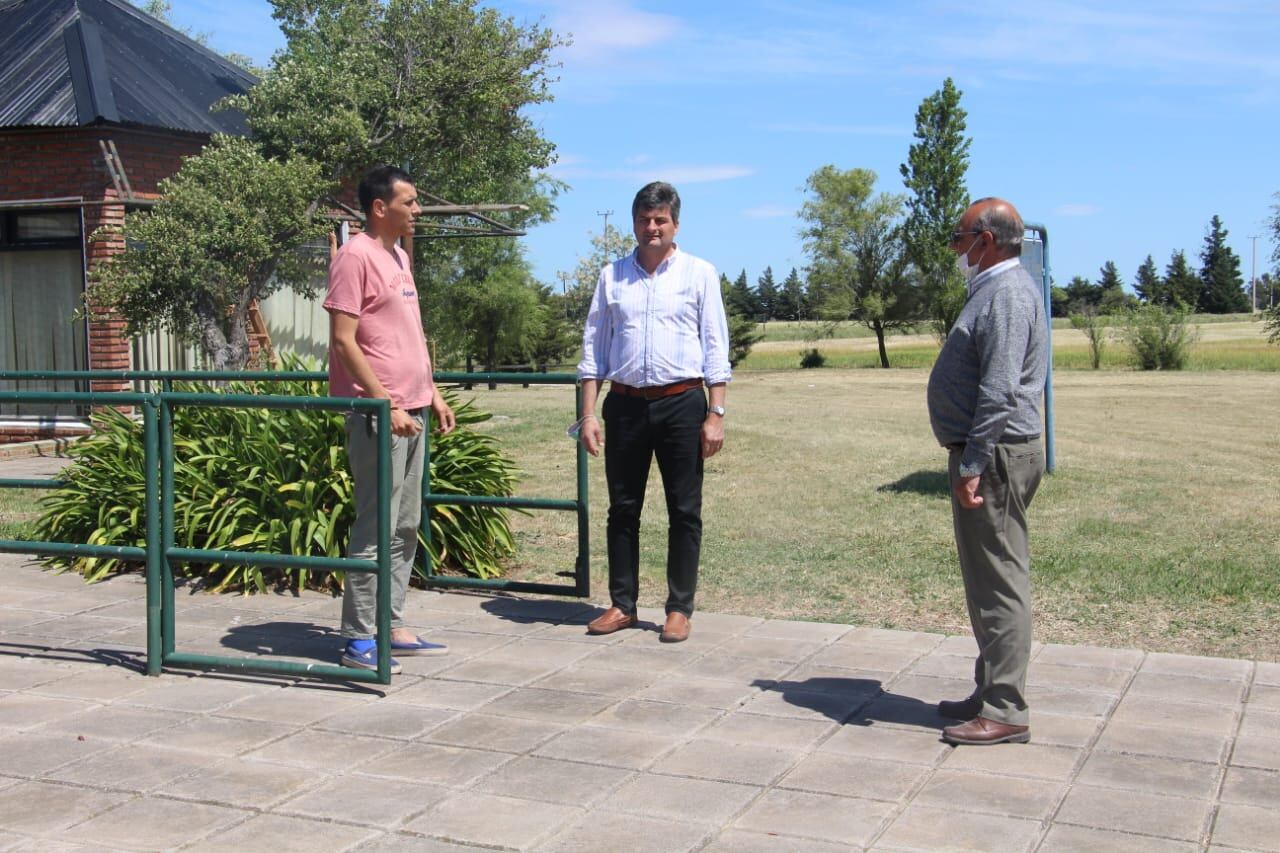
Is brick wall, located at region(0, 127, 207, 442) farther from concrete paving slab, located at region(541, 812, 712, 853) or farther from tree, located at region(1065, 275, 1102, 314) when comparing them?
tree, located at region(1065, 275, 1102, 314)

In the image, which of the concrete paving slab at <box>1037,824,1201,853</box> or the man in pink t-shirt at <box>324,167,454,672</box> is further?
the man in pink t-shirt at <box>324,167,454,672</box>

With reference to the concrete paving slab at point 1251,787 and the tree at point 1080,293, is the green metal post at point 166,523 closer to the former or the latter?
the concrete paving slab at point 1251,787

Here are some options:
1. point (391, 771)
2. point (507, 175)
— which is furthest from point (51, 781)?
point (507, 175)

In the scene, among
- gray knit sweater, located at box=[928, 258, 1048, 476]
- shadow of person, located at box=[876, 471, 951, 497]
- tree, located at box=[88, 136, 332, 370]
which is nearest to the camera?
gray knit sweater, located at box=[928, 258, 1048, 476]

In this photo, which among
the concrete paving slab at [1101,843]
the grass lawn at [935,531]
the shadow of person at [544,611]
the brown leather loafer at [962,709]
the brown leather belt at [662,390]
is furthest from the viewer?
the grass lawn at [935,531]

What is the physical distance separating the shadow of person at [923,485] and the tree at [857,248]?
50.5 meters

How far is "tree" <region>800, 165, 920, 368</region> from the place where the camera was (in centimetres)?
6269

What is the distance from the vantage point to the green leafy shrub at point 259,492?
24.4 ft

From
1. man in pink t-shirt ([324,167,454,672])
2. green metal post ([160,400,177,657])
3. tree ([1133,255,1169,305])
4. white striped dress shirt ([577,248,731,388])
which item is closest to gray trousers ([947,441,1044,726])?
white striped dress shirt ([577,248,731,388])

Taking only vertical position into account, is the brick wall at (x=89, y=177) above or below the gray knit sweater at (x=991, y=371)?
above

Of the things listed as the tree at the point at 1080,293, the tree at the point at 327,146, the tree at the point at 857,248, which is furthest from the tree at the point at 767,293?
the tree at the point at 327,146

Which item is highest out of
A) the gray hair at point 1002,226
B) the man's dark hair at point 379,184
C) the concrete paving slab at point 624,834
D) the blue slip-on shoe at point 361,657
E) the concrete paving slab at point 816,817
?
the man's dark hair at point 379,184

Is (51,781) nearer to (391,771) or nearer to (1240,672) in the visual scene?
(391,771)

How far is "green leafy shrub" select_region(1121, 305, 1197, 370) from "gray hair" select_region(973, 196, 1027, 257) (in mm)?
39286
